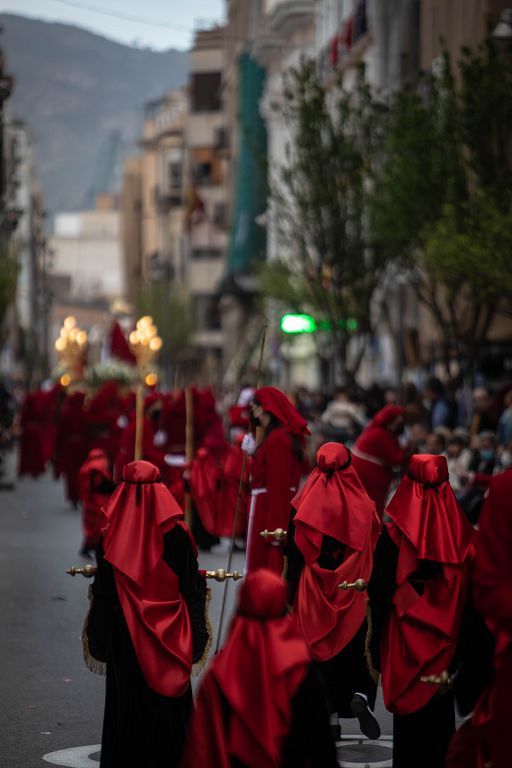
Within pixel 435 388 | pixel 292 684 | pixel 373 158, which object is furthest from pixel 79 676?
pixel 373 158

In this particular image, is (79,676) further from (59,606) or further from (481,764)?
(481,764)

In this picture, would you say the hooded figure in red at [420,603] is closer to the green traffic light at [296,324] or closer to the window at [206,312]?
the green traffic light at [296,324]

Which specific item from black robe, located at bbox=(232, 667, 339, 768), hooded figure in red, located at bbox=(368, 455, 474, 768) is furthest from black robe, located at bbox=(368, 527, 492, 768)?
black robe, located at bbox=(232, 667, 339, 768)

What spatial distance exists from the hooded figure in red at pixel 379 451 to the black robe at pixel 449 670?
7772 mm

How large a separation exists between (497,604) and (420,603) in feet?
5.72

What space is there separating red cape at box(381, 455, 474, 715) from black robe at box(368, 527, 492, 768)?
42 mm

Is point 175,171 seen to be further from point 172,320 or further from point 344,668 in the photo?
point 344,668

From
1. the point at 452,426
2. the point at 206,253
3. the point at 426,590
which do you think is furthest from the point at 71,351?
the point at 206,253

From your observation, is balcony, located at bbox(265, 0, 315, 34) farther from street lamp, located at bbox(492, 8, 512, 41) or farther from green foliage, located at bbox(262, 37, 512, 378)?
street lamp, located at bbox(492, 8, 512, 41)

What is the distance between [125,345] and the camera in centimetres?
5853

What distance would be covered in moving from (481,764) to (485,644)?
0.94 meters

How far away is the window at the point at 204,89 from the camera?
102m

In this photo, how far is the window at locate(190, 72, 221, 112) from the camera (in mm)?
102375

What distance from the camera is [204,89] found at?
102688 millimetres
